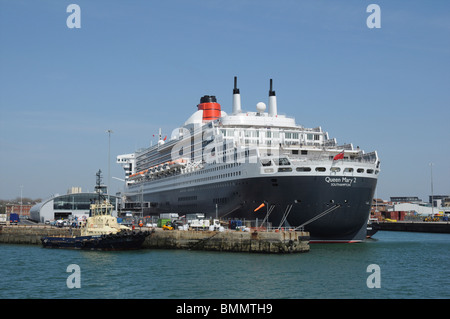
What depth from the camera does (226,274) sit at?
34125 millimetres

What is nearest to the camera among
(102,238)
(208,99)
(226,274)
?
(226,274)

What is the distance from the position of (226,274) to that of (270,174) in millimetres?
18264

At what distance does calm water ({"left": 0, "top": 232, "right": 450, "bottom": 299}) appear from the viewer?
28828 mm

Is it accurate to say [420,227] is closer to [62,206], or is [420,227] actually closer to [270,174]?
[270,174]

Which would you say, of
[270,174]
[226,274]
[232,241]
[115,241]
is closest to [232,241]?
[232,241]

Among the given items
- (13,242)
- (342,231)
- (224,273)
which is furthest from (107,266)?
(13,242)

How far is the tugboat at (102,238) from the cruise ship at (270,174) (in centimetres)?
1135

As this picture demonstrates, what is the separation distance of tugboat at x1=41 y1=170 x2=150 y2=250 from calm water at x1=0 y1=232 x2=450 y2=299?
1773 millimetres

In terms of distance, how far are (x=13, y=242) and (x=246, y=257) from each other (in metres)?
35.6

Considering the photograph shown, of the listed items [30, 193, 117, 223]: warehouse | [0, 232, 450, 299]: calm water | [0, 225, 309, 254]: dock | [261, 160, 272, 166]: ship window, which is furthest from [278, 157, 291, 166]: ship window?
[30, 193, 117, 223]: warehouse

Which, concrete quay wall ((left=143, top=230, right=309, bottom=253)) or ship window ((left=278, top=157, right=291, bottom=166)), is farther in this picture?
ship window ((left=278, top=157, right=291, bottom=166))

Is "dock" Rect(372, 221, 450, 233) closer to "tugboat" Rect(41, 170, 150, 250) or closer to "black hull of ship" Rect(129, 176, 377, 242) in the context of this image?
"black hull of ship" Rect(129, 176, 377, 242)

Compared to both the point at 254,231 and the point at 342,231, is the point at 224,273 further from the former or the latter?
the point at 342,231
